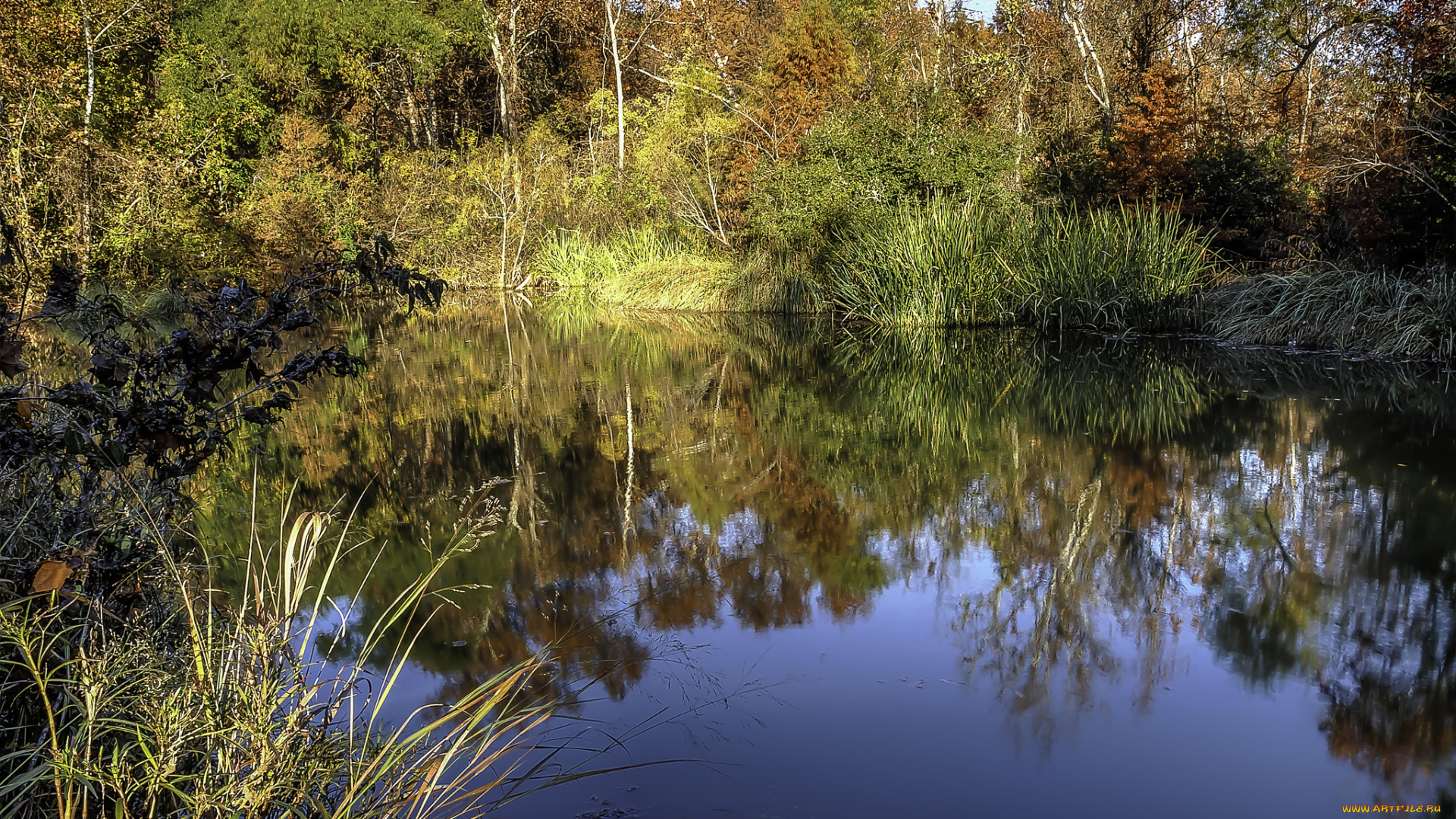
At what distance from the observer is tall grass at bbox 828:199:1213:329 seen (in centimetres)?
1211

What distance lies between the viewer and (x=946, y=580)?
4480mm

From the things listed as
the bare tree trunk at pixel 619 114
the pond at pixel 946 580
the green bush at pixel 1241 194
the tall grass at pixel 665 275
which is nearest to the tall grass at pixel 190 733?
the pond at pixel 946 580

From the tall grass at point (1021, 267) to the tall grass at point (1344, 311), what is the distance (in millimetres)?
700

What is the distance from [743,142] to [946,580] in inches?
649

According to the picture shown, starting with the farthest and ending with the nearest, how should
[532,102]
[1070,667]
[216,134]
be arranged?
[532,102] → [216,134] → [1070,667]

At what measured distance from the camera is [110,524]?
118 inches

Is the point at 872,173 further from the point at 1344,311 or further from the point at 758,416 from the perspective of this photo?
the point at 758,416

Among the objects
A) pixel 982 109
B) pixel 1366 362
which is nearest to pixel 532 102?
pixel 982 109

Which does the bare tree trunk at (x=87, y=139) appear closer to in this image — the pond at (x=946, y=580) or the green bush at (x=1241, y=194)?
the pond at (x=946, y=580)

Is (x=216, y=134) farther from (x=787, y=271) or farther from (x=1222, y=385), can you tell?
(x=1222, y=385)

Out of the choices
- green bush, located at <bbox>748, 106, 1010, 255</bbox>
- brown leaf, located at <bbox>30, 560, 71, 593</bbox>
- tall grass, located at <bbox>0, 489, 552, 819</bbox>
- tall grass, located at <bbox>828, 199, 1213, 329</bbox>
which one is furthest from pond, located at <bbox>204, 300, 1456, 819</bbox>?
green bush, located at <bbox>748, 106, 1010, 255</bbox>

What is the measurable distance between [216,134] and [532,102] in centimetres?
882

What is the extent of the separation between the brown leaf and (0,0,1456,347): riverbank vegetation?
320 centimetres

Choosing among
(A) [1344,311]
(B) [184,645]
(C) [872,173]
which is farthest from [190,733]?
(C) [872,173]
